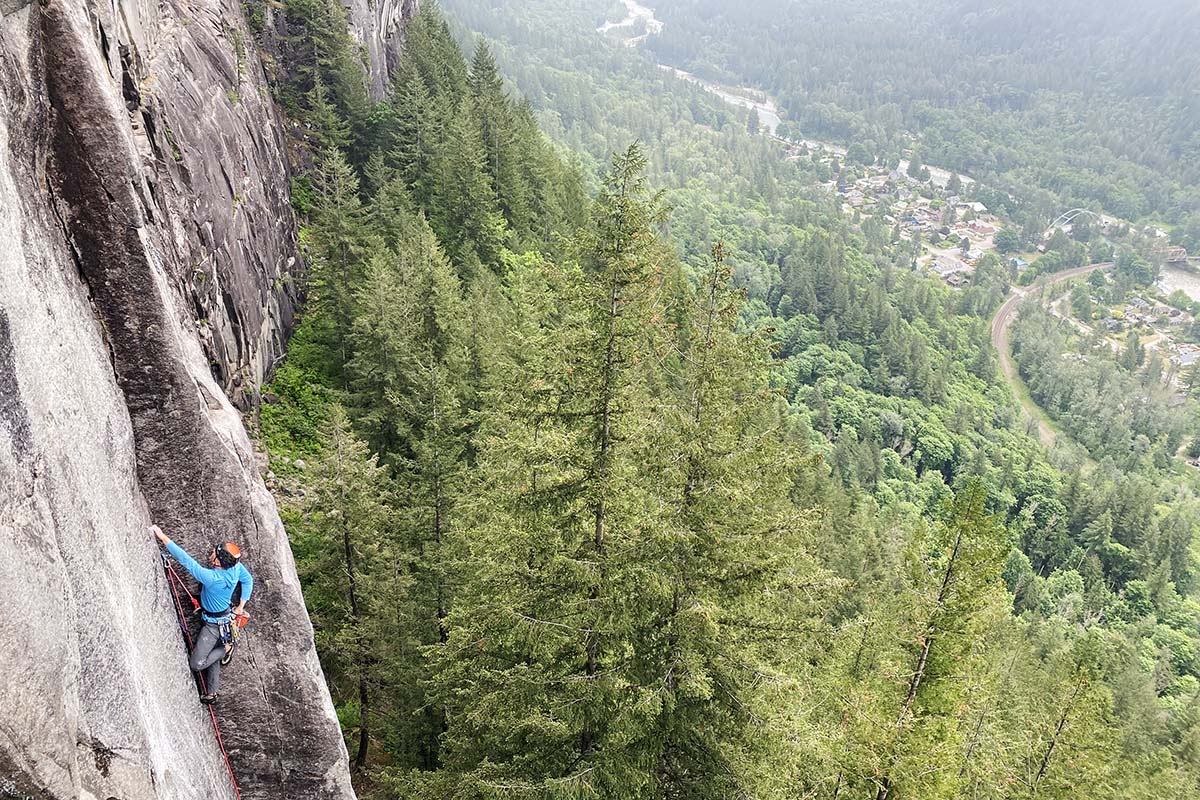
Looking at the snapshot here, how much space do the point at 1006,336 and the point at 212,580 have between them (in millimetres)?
147349

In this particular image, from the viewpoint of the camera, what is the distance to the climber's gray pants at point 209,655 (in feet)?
27.1

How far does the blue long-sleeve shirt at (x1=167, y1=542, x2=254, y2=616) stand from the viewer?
8086mm

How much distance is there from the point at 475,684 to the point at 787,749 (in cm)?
499

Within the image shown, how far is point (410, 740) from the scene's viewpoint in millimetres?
14898

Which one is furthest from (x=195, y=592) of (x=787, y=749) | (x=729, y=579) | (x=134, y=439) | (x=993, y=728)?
(x=993, y=728)

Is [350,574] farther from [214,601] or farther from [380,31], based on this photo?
[380,31]

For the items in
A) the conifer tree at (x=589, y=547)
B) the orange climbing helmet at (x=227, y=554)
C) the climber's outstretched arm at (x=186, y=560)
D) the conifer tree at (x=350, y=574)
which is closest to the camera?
the climber's outstretched arm at (x=186, y=560)

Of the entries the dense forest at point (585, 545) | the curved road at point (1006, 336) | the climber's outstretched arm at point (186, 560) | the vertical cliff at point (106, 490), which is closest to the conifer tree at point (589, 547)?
the dense forest at point (585, 545)

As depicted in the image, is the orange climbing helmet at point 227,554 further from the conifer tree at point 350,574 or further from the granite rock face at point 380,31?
the granite rock face at point 380,31

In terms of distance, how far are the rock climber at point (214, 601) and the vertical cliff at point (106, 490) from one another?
23cm

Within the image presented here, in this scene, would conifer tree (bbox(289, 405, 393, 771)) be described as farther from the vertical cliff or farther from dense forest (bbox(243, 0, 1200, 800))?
the vertical cliff

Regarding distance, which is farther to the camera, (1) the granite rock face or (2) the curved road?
(2) the curved road

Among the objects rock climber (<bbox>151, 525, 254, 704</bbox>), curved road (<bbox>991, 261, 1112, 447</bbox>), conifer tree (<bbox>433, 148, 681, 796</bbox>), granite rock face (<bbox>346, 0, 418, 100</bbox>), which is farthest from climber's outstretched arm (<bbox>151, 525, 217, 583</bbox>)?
curved road (<bbox>991, 261, 1112, 447</bbox>)

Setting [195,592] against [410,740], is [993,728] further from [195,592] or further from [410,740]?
[195,592]
